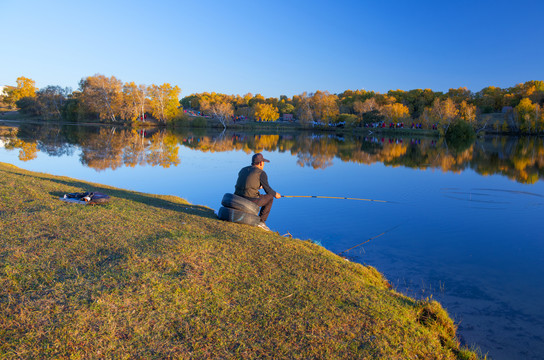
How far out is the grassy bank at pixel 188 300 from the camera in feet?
12.8

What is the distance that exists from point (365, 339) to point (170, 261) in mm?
3197

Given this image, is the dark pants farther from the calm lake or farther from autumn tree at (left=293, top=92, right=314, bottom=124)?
autumn tree at (left=293, top=92, right=314, bottom=124)

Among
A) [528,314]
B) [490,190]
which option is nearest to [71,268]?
[528,314]

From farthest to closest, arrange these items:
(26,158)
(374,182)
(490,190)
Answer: (26,158) < (374,182) < (490,190)

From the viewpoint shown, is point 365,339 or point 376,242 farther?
point 376,242

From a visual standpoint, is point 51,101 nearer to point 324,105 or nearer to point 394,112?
point 324,105

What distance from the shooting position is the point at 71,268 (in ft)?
17.4

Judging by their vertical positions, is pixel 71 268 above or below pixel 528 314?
above

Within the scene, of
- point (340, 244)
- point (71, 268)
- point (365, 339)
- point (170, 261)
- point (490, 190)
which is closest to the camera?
point (365, 339)

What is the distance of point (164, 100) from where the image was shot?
93500mm

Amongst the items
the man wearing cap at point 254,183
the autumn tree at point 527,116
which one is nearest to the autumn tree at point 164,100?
the autumn tree at point 527,116

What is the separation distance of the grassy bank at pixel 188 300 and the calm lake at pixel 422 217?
169 cm

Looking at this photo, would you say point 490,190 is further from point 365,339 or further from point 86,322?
point 86,322

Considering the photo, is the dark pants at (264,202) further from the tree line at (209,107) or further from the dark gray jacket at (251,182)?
the tree line at (209,107)
